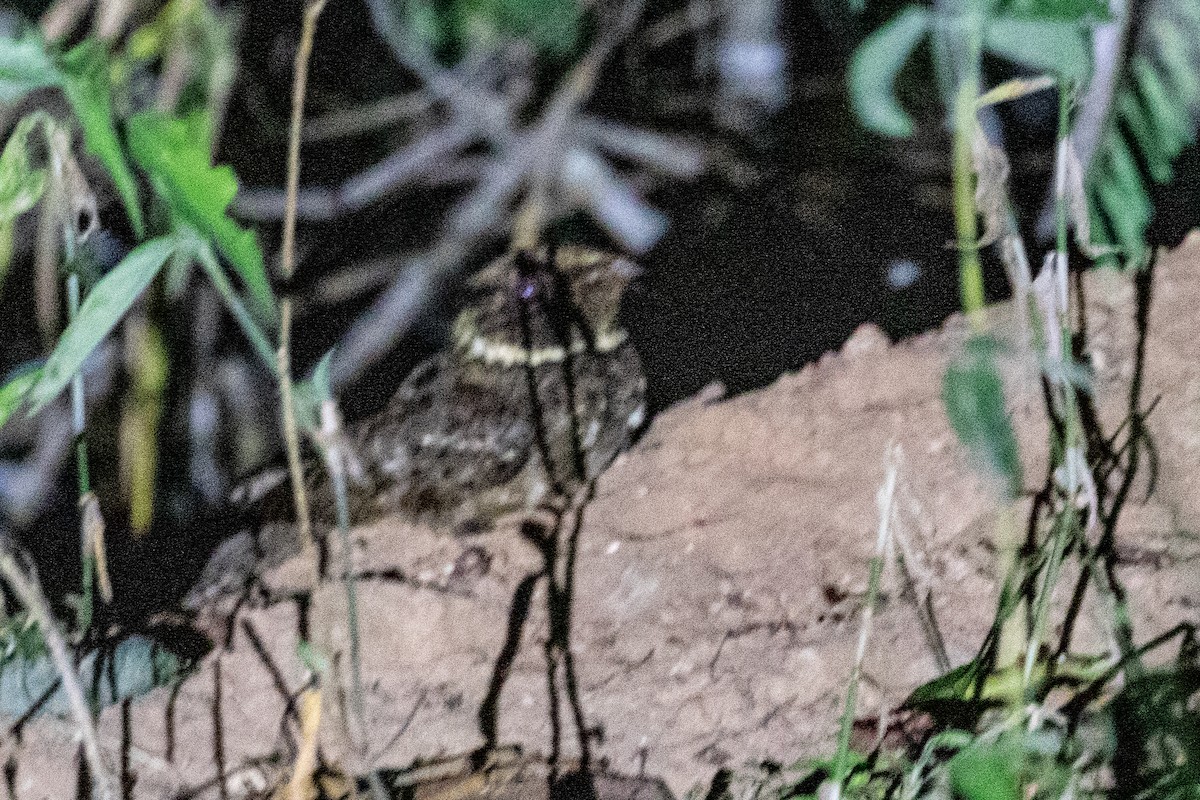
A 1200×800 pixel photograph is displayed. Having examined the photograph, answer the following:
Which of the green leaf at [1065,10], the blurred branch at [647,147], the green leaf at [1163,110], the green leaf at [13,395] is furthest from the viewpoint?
the blurred branch at [647,147]

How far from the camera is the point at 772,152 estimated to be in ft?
6.91

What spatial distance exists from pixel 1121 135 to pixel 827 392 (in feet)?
2.32

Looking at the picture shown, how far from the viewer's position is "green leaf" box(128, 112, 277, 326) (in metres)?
0.52

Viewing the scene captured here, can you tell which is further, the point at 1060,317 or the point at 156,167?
the point at 1060,317

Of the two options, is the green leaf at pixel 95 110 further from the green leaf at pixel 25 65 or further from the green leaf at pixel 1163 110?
the green leaf at pixel 1163 110

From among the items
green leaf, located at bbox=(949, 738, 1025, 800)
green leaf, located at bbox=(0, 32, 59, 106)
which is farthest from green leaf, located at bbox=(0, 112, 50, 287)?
green leaf, located at bbox=(949, 738, 1025, 800)

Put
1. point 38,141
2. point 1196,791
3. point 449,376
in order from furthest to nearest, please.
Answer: point 449,376, point 38,141, point 1196,791

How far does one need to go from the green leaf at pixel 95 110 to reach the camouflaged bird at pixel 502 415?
45.1 inches

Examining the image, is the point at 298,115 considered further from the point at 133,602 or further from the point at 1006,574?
the point at 133,602

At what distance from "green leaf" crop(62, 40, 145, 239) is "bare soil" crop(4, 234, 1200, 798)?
2.30 ft

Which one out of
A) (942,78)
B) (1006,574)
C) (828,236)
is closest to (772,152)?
(828,236)

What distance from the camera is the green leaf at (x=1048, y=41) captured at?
81cm

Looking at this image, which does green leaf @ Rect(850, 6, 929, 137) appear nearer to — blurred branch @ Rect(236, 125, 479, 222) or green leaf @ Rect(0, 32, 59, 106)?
green leaf @ Rect(0, 32, 59, 106)

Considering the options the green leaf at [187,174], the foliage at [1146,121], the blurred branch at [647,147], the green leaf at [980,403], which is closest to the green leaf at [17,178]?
the green leaf at [187,174]
